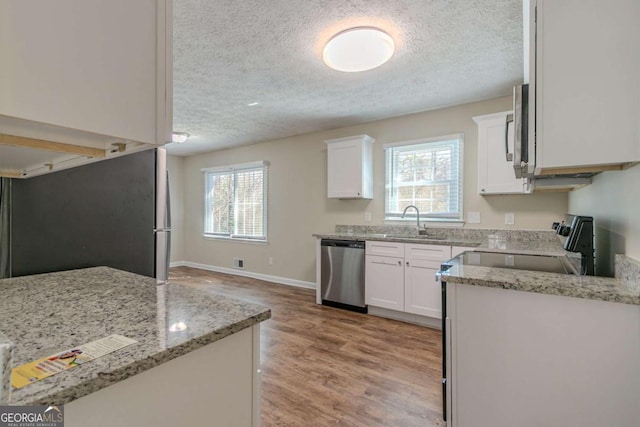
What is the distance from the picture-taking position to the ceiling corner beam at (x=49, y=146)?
2.25ft

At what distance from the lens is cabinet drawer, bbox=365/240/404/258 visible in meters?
3.33

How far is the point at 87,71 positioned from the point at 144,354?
60 cm

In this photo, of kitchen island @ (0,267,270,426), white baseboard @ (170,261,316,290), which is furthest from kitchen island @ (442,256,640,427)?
white baseboard @ (170,261,316,290)

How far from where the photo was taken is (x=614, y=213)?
60.1 inches

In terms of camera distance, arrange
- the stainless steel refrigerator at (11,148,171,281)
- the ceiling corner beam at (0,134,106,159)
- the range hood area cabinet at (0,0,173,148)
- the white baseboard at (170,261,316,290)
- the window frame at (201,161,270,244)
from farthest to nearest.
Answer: the window frame at (201,161,270,244) < the white baseboard at (170,261,316,290) < the stainless steel refrigerator at (11,148,171,281) < the ceiling corner beam at (0,134,106,159) < the range hood area cabinet at (0,0,173,148)

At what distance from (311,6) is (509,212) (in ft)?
9.17

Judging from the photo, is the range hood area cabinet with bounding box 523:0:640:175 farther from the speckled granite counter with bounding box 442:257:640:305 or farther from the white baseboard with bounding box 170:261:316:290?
the white baseboard with bounding box 170:261:316:290

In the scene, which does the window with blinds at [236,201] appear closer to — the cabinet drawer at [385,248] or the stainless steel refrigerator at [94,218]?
the cabinet drawer at [385,248]

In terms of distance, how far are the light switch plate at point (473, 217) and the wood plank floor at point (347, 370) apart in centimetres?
130

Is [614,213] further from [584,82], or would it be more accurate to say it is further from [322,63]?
[322,63]

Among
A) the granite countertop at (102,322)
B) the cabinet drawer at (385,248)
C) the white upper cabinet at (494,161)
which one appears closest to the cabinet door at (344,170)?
the cabinet drawer at (385,248)

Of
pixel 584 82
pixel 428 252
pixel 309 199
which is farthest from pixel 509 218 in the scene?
pixel 309 199

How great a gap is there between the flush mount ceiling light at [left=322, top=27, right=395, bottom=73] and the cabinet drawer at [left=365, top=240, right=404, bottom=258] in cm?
187

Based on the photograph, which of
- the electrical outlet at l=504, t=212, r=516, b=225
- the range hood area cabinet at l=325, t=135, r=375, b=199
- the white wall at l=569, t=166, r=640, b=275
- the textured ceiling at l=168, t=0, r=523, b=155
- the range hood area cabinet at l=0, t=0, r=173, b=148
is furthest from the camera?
the range hood area cabinet at l=325, t=135, r=375, b=199
